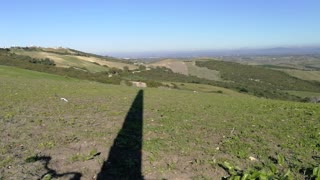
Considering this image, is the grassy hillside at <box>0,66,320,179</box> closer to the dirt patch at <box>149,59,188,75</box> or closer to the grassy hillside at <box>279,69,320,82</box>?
the dirt patch at <box>149,59,188,75</box>

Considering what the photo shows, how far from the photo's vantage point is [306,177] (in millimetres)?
7285

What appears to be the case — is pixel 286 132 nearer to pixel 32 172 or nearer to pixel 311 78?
pixel 32 172

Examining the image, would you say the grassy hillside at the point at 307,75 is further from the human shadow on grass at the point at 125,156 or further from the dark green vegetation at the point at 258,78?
the human shadow on grass at the point at 125,156

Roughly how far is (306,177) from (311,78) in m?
137

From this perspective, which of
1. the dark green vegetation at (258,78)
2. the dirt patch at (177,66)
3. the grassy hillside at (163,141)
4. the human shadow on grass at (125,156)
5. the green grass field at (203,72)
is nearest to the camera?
the human shadow on grass at (125,156)

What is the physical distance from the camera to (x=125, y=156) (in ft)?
27.6

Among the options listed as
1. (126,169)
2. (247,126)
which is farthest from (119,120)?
(126,169)

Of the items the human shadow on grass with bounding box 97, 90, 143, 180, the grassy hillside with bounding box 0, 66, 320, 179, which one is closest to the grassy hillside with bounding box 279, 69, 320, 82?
the grassy hillside with bounding box 0, 66, 320, 179

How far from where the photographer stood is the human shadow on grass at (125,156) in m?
7.28

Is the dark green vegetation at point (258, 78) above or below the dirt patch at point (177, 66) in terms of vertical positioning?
below

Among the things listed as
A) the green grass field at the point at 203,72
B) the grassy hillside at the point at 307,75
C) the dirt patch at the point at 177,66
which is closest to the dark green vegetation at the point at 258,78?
the green grass field at the point at 203,72

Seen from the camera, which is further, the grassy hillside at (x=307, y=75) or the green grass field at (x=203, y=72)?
the grassy hillside at (x=307, y=75)

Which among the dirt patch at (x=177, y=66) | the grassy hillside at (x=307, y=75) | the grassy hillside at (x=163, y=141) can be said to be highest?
the grassy hillside at (x=163, y=141)

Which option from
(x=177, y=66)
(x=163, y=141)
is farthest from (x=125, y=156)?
(x=177, y=66)
